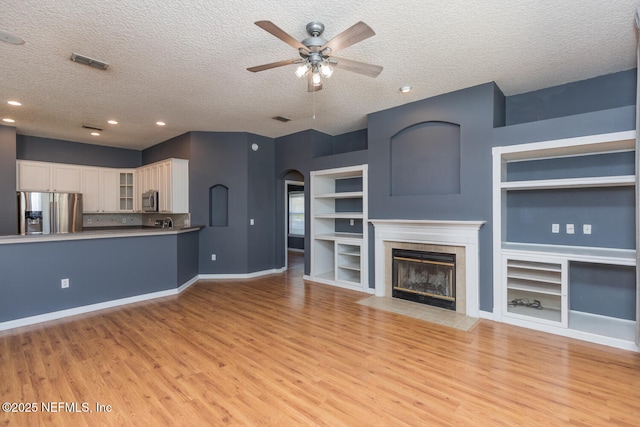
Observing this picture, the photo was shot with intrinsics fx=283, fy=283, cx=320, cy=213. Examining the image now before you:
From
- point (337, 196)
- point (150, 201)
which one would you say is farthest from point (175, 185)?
point (337, 196)

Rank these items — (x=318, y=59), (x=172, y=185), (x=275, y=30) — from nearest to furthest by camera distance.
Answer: (x=275, y=30), (x=318, y=59), (x=172, y=185)

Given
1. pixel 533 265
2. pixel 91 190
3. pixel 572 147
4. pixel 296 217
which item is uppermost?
pixel 572 147

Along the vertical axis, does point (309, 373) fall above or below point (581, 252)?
below

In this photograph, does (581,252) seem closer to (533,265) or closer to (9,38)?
(533,265)

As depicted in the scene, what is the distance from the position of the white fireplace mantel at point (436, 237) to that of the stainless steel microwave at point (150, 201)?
170 inches

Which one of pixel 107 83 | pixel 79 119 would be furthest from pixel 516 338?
pixel 79 119

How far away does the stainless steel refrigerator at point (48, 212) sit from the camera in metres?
5.32

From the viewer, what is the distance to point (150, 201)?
19.1 feet

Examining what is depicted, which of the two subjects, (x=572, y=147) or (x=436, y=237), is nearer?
(x=572, y=147)

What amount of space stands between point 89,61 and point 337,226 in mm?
4495

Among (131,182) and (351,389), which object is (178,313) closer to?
(351,389)

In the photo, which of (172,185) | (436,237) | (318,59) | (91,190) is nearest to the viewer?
(318,59)

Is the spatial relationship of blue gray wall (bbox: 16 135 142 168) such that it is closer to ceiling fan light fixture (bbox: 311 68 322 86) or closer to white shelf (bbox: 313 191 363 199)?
white shelf (bbox: 313 191 363 199)

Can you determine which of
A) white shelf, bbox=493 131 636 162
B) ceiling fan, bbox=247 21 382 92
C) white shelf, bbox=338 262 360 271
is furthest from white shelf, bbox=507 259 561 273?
ceiling fan, bbox=247 21 382 92
